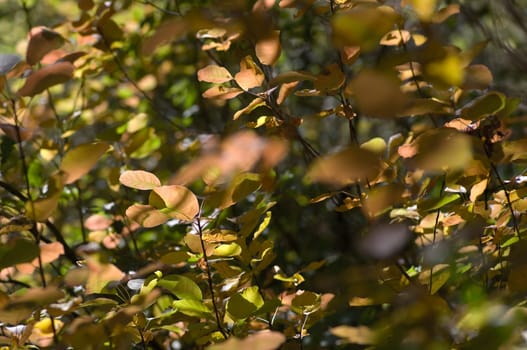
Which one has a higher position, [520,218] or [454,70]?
[454,70]

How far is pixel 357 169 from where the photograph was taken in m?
0.53

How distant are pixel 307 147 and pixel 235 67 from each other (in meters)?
1.27

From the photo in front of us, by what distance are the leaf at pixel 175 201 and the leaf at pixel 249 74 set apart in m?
0.24

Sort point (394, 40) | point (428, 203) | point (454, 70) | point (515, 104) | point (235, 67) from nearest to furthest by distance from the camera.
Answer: point (454, 70)
point (428, 203)
point (515, 104)
point (394, 40)
point (235, 67)

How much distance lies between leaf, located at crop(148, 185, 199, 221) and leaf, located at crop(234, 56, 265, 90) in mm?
242

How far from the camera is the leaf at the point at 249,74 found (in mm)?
1046

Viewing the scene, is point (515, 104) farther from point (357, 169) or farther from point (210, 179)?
point (357, 169)

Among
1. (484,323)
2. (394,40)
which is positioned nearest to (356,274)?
(484,323)

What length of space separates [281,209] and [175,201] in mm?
1250

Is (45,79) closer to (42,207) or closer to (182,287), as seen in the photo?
(42,207)

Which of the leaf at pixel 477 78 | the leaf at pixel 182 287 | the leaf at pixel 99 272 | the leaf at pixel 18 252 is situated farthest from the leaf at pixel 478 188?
the leaf at pixel 18 252

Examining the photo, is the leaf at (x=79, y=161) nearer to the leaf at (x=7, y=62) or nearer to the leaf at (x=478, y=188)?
the leaf at (x=7, y=62)

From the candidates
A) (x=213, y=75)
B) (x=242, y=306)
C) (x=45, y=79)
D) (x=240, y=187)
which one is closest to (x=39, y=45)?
(x=45, y=79)

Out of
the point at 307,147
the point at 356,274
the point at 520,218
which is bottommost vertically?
the point at 520,218
